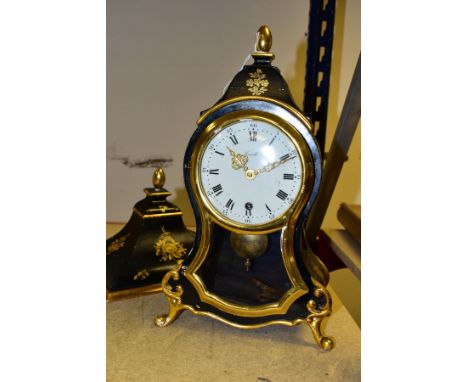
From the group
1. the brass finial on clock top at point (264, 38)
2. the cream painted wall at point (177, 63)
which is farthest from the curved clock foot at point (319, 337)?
the cream painted wall at point (177, 63)

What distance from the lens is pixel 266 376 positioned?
0.76 metres

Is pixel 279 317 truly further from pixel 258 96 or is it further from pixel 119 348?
pixel 258 96

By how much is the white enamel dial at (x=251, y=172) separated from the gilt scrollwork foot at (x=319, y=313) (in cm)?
17

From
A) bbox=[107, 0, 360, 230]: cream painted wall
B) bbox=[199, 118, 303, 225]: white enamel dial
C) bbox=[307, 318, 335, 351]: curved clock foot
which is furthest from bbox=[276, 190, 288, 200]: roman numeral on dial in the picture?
bbox=[107, 0, 360, 230]: cream painted wall

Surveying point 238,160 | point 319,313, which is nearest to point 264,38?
point 238,160

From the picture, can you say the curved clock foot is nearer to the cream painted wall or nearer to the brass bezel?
the brass bezel

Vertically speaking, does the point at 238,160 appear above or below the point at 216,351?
above

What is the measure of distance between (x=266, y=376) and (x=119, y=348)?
270 millimetres

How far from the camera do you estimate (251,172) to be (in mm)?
835

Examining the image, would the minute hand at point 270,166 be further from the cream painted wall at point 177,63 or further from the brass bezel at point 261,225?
the cream painted wall at point 177,63

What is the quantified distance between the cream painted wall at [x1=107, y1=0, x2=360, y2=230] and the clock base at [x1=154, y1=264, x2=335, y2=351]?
90 centimetres

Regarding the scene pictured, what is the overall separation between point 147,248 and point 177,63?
2.92ft

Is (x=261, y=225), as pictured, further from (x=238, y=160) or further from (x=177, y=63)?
(x=177, y=63)

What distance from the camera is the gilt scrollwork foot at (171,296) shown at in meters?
0.91
